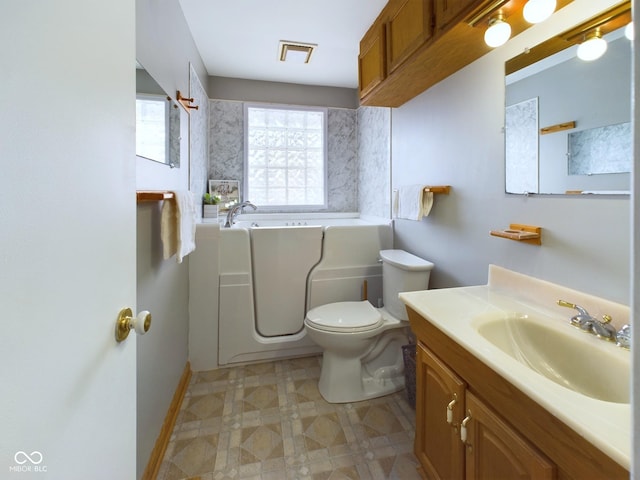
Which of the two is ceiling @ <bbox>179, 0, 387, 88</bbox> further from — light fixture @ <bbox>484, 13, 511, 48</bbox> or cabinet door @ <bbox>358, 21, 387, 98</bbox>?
light fixture @ <bbox>484, 13, 511, 48</bbox>

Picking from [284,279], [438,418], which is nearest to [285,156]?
[284,279]

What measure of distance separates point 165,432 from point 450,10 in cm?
228

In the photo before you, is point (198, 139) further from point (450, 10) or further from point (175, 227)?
point (450, 10)

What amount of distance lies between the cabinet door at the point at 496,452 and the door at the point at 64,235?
36.8 inches

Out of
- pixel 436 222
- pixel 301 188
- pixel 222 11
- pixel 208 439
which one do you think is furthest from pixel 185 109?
pixel 208 439

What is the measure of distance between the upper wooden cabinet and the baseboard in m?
2.20

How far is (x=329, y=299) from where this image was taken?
243cm

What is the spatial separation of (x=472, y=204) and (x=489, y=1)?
2.79 ft

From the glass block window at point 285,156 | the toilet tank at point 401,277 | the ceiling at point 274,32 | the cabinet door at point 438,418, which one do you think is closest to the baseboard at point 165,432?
the cabinet door at point 438,418

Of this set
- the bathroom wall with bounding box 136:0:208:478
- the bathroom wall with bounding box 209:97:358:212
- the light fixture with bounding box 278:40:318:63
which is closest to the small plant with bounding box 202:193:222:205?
the bathroom wall with bounding box 209:97:358:212

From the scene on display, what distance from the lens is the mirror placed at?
52.4 inches

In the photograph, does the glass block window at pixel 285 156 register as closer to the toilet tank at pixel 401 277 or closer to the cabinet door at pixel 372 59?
the cabinet door at pixel 372 59

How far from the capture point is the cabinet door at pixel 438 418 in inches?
41.2

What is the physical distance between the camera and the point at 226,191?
10.3 feet
